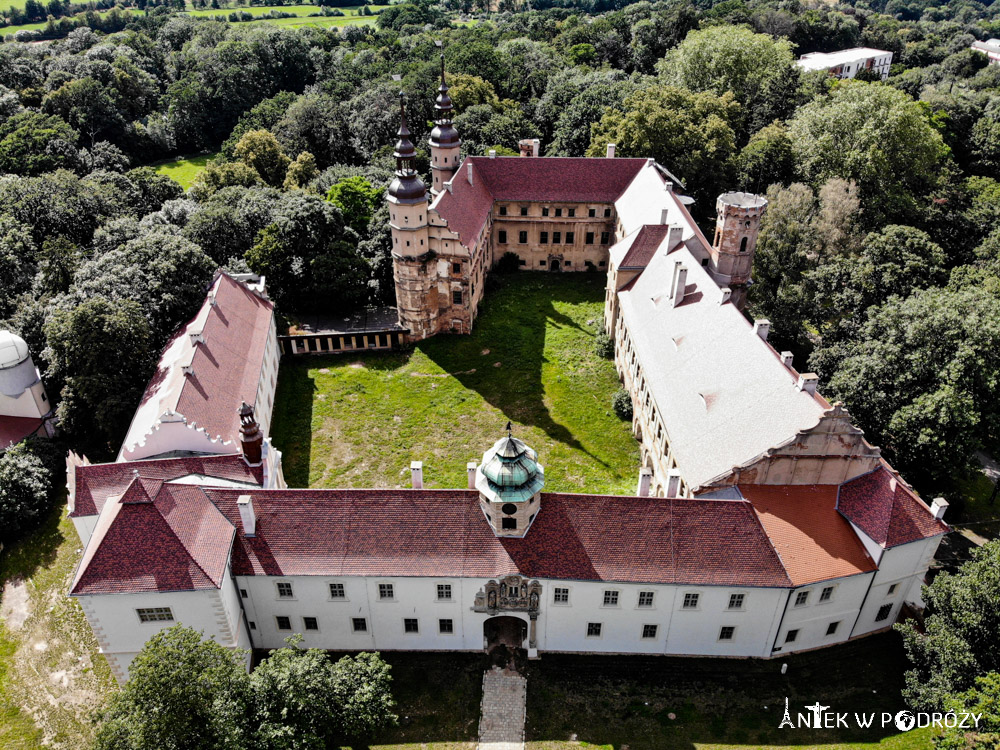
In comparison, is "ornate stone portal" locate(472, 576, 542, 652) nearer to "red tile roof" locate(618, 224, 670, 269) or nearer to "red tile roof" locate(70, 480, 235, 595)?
"red tile roof" locate(70, 480, 235, 595)

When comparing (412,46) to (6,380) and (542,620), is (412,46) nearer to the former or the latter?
(6,380)

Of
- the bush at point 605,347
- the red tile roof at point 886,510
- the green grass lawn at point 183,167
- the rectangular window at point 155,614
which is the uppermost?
the red tile roof at point 886,510

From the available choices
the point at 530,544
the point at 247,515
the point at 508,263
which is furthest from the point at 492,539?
the point at 508,263

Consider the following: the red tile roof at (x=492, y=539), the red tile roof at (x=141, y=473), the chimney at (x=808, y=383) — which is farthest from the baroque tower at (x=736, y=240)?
the red tile roof at (x=141, y=473)

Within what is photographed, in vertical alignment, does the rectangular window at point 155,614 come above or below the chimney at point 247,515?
below

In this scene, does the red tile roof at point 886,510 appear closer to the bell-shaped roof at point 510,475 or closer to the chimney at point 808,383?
the chimney at point 808,383

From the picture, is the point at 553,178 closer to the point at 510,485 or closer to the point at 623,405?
the point at 623,405

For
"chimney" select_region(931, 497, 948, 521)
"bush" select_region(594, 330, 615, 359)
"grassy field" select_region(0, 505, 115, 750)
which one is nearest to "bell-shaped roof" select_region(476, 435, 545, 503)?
"chimney" select_region(931, 497, 948, 521)

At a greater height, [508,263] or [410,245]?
[410,245]
